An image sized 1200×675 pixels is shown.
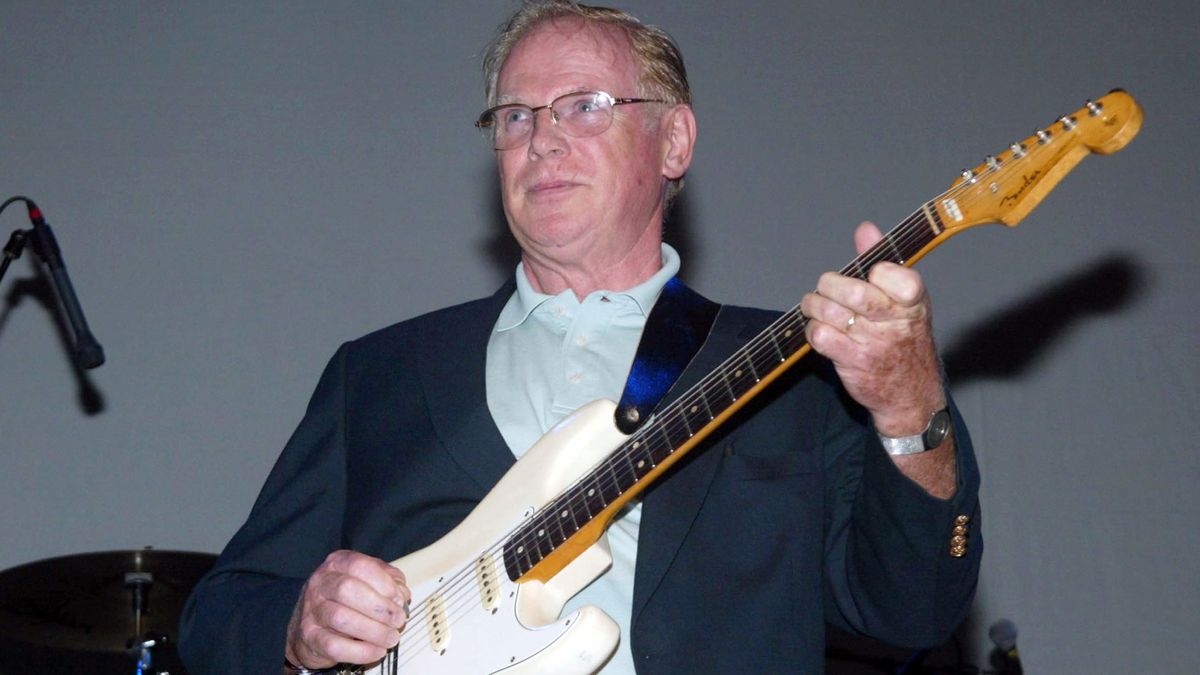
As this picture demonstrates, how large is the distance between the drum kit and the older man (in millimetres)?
807

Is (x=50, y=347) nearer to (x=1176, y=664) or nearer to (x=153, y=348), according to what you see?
(x=153, y=348)

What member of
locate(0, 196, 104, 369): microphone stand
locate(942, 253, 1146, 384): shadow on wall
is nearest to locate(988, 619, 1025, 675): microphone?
locate(942, 253, 1146, 384): shadow on wall

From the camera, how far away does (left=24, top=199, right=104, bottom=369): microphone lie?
3.30 metres

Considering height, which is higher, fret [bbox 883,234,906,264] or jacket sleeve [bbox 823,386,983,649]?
fret [bbox 883,234,906,264]

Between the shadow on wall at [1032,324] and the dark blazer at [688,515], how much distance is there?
2292 millimetres

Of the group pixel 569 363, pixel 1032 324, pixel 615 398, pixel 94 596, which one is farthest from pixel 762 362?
pixel 1032 324

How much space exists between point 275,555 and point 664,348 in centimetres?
84

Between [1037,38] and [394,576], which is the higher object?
[1037,38]

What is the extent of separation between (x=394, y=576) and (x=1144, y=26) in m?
4.00

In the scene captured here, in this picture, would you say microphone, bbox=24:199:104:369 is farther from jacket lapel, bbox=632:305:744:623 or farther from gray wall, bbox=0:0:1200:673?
jacket lapel, bbox=632:305:744:623

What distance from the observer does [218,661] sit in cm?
254

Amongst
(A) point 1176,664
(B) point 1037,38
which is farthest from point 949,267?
(A) point 1176,664

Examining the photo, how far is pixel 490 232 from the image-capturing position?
189 inches

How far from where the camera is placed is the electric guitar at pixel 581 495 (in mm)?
2076
